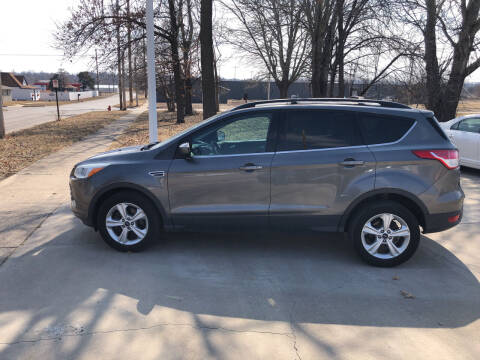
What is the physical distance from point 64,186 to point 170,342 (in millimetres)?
6420

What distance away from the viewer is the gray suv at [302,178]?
4922 millimetres

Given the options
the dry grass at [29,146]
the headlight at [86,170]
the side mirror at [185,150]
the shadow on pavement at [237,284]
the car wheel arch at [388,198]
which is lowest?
the dry grass at [29,146]

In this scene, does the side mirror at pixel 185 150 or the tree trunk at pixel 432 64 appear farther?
the tree trunk at pixel 432 64

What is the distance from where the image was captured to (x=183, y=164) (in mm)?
5160

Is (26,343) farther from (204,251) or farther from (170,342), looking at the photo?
Result: (204,251)

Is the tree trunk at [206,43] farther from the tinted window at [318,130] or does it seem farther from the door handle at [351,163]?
the door handle at [351,163]

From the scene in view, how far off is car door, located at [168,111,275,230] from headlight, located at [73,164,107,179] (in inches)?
35.3

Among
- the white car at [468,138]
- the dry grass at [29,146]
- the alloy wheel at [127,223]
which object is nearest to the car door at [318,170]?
the alloy wheel at [127,223]

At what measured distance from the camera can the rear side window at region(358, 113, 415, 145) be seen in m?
5.01

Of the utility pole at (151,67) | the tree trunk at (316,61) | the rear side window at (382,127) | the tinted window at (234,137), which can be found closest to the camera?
the rear side window at (382,127)

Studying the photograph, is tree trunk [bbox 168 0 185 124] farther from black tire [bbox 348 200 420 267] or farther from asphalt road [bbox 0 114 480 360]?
black tire [bbox 348 200 420 267]

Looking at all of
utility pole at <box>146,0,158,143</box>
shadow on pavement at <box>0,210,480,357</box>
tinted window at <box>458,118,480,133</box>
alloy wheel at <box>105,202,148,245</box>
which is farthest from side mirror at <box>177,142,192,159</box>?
tinted window at <box>458,118,480,133</box>

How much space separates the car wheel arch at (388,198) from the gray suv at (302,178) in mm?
13

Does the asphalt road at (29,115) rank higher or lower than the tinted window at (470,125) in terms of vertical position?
lower
